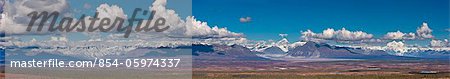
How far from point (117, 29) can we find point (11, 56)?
3781cm

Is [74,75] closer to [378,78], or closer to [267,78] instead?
[267,78]

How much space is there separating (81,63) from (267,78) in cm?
10525

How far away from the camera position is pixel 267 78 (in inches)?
5162

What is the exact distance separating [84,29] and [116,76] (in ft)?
114

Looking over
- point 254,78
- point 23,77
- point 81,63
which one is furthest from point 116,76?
point 254,78

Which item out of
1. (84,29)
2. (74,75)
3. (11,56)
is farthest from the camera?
(74,75)

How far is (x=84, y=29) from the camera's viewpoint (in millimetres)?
27078

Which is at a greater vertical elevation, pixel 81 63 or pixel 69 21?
pixel 69 21

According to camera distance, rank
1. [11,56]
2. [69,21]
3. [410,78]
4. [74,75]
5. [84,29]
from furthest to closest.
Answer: [410,78] → [74,75] → [11,56] → [84,29] → [69,21]

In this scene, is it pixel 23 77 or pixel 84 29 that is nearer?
pixel 84 29

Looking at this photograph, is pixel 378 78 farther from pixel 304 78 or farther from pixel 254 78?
pixel 254 78

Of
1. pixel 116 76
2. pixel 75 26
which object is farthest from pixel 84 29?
pixel 116 76

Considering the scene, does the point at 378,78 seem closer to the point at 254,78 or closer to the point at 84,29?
the point at 254,78

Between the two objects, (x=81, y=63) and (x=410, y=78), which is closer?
(x=81, y=63)
